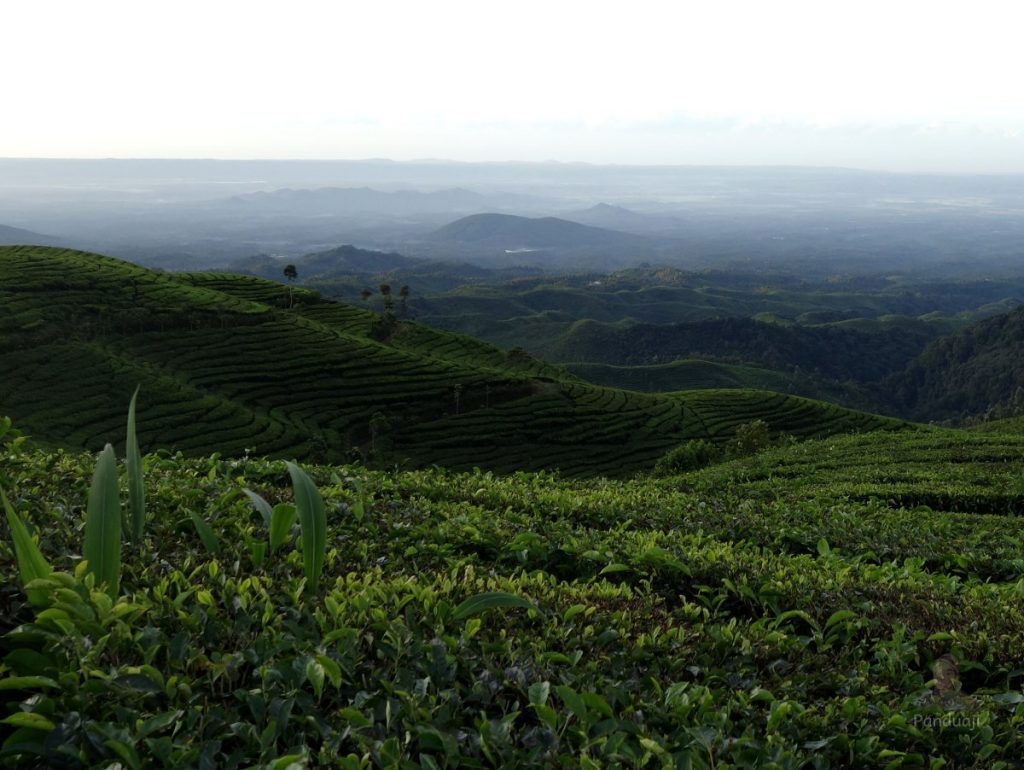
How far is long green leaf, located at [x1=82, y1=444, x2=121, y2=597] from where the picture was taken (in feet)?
11.1

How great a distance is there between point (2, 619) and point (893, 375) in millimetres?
201972

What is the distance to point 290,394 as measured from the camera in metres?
57.8

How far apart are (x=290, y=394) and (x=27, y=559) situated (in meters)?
57.1

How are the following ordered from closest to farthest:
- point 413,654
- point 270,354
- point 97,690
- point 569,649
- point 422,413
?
point 97,690
point 413,654
point 569,649
point 422,413
point 270,354

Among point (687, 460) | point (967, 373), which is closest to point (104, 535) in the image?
point (687, 460)

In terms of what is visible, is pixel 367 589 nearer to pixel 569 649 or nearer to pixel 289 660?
pixel 289 660

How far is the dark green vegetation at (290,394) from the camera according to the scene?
49844 mm

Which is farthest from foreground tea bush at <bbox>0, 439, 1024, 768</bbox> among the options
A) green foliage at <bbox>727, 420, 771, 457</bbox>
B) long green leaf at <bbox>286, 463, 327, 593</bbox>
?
green foliage at <bbox>727, 420, 771, 457</bbox>

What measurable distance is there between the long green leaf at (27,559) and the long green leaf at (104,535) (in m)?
0.21

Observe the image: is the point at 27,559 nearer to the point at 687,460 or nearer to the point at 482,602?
the point at 482,602

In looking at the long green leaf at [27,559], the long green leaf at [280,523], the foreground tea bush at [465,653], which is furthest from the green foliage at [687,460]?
the long green leaf at [27,559]

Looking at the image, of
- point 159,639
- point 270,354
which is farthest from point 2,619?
point 270,354

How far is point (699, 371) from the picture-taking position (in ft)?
472

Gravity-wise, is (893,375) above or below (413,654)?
below
